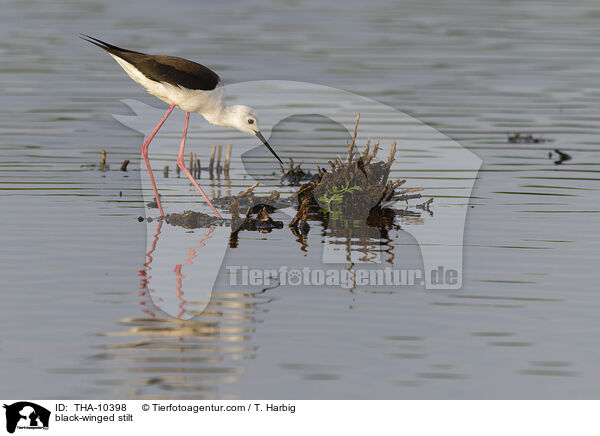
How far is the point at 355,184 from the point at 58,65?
1521 cm

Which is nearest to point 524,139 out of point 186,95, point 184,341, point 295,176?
point 295,176

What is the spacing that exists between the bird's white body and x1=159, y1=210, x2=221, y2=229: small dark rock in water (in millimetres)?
1262

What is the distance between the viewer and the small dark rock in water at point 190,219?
1314 cm

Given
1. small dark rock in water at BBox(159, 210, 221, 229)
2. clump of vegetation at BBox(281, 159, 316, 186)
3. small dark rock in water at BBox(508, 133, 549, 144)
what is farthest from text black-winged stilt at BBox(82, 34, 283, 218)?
small dark rock in water at BBox(508, 133, 549, 144)

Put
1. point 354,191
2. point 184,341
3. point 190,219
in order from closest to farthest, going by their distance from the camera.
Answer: point 184,341
point 190,219
point 354,191

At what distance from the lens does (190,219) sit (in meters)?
13.2

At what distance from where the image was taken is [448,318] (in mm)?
9641

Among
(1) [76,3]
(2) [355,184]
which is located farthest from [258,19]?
(2) [355,184]

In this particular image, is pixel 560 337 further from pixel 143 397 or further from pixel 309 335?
pixel 143 397

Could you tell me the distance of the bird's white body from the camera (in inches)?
523

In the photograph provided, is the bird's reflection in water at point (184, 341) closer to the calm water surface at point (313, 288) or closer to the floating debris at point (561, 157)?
the calm water surface at point (313, 288)

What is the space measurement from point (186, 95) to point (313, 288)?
3853 millimetres

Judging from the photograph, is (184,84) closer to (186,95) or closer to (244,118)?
(186,95)

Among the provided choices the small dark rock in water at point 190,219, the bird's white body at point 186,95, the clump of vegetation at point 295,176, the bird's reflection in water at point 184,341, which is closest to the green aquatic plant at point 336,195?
the small dark rock in water at point 190,219
